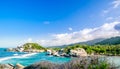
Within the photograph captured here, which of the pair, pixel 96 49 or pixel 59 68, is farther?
pixel 96 49

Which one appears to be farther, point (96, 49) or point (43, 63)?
point (96, 49)

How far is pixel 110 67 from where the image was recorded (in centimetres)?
1054

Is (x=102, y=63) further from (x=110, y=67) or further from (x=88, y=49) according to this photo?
(x=88, y=49)

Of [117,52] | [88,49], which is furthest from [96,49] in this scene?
[117,52]

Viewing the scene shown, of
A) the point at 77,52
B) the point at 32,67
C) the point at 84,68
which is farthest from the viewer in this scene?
the point at 77,52

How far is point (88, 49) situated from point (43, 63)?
119 meters

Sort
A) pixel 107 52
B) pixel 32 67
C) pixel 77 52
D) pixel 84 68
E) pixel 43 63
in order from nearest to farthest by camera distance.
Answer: pixel 84 68
pixel 43 63
pixel 32 67
pixel 77 52
pixel 107 52

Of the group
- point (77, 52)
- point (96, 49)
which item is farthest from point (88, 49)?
point (77, 52)

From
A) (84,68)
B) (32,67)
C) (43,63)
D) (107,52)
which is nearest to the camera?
(84,68)

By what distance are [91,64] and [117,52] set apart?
378 feet

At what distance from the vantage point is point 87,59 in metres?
10.8

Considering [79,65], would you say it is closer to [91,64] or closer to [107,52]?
[91,64]

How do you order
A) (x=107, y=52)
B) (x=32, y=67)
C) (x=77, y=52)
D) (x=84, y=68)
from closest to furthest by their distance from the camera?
(x=84, y=68) → (x=32, y=67) → (x=77, y=52) → (x=107, y=52)

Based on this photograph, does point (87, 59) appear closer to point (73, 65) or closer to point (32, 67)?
point (73, 65)
